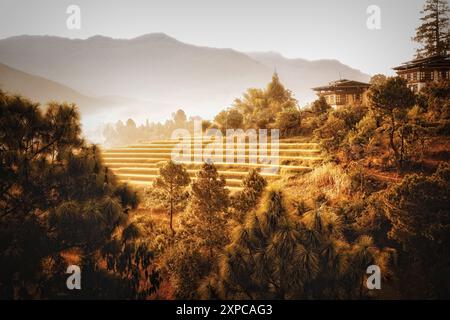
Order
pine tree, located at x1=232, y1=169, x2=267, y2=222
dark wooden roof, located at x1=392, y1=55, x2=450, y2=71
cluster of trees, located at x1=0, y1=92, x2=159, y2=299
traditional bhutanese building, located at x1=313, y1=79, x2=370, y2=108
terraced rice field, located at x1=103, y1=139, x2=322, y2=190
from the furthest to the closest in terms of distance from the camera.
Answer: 1. traditional bhutanese building, located at x1=313, y1=79, x2=370, y2=108
2. dark wooden roof, located at x1=392, y1=55, x2=450, y2=71
3. terraced rice field, located at x1=103, y1=139, x2=322, y2=190
4. pine tree, located at x1=232, y1=169, x2=267, y2=222
5. cluster of trees, located at x1=0, y1=92, x2=159, y2=299

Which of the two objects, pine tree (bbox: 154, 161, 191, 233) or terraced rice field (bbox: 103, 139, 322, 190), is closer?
pine tree (bbox: 154, 161, 191, 233)

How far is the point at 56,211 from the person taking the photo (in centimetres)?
751

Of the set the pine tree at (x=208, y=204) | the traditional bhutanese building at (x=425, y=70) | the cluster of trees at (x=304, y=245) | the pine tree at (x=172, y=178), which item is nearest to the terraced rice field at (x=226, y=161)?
the pine tree at (x=172, y=178)

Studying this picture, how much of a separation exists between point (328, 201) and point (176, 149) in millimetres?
19238

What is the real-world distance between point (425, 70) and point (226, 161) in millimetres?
26320

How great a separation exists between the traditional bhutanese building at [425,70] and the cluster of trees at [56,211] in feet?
112

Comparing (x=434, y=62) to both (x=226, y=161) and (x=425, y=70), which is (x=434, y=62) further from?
(x=226, y=161)

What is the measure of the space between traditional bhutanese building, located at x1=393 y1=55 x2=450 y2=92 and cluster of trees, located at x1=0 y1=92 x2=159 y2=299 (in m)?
34.1

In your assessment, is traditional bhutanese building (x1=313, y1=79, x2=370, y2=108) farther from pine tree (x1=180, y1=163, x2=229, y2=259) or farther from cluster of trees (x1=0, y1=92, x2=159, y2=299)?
cluster of trees (x1=0, y1=92, x2=159, y2=299)

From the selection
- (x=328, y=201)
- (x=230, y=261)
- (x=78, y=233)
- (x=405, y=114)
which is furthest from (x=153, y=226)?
(x=405, y=114)

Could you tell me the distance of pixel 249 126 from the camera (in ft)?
105

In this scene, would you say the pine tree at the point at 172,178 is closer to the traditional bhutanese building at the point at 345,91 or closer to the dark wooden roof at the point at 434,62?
the traditional bhutanese building at the point at 345,91

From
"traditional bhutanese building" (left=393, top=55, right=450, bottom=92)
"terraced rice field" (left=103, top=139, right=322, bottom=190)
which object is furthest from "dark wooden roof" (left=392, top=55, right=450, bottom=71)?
"terraced rice field" (left=103, top=139, right=322, bottom=190)

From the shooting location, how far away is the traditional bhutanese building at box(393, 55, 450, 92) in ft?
99.5
